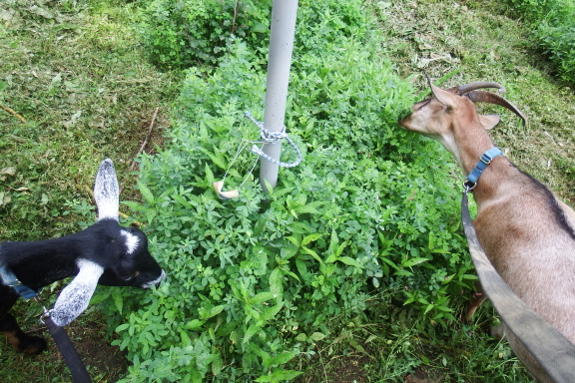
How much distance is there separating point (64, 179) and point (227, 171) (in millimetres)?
2080

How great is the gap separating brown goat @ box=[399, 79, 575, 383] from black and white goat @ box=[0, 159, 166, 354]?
90.5 inches

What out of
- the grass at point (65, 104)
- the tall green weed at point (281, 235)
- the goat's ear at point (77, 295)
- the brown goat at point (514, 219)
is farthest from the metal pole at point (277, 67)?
the grass at point (65, 104)

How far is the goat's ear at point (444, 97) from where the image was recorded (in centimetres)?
328

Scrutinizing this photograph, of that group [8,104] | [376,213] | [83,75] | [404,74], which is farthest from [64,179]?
[404,74]

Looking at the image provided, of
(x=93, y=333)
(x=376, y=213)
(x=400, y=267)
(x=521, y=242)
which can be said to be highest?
(x=521, y=242)

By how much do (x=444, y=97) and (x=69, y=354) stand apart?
3.26 meters

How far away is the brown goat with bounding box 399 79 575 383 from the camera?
2.38m

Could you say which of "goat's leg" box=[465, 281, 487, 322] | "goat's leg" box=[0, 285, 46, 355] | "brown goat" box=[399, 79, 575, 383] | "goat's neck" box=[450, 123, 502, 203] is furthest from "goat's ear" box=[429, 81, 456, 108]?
"goat's leg" box=[0, 285, 46, 355]

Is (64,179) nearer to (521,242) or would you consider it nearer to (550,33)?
(521,242)

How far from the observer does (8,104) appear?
3977 mm

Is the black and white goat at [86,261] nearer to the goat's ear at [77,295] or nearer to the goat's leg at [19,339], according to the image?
the goat's ear at [77,295]

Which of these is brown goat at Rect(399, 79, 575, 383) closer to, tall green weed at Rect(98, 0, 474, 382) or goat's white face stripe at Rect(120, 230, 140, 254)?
tall green weed at Rect(98, 0, 474, 382)

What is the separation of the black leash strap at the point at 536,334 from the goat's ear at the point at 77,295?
2.07 m

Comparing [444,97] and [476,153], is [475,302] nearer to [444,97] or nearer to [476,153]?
[476,153]
